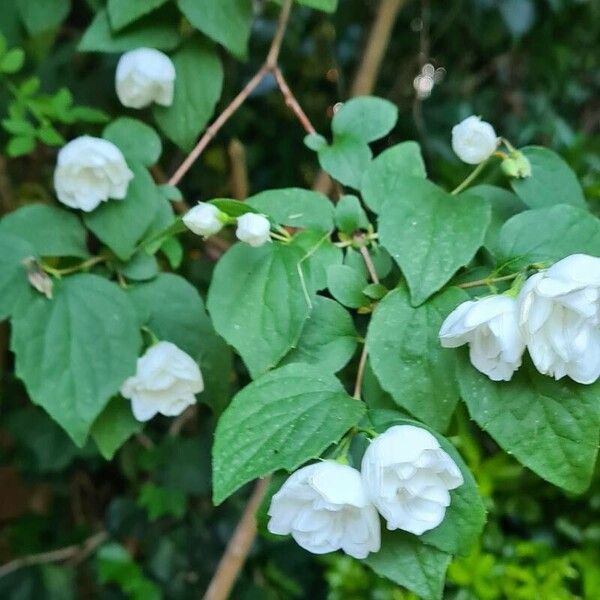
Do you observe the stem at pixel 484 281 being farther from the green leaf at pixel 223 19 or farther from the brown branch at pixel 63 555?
the brown branch at pixel 63 555

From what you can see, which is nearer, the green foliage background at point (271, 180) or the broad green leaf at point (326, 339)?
the broad green leaf at point (326, 339)

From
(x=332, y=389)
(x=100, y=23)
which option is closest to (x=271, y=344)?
(x=332, y=389)

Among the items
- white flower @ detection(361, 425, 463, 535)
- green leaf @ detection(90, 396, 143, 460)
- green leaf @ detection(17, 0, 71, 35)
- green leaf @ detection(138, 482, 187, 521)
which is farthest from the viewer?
green leaf @ detection(138, 482, 187, 521)

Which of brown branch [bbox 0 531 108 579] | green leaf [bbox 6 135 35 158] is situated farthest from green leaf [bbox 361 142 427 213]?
brown branch [bbox 0 531 108 579]

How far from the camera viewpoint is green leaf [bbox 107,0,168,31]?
2.40 ft

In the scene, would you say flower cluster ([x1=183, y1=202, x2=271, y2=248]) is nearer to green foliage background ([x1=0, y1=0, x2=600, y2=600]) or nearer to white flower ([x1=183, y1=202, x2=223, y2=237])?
white flower ([x1=183, y1=202, x2=223, y2=237])

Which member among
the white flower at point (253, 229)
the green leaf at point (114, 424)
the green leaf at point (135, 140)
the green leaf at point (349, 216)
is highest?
the white flower at point (253, 229)

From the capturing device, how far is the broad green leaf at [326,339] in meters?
0.58

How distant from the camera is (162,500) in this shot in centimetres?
110

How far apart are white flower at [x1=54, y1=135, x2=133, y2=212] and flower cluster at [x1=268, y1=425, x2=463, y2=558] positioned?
0.33 m

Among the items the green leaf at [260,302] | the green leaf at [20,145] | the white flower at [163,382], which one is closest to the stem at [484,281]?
the green leaf at [260,302]

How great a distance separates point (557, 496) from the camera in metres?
1.07

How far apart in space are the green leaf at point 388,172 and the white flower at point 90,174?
22 cm

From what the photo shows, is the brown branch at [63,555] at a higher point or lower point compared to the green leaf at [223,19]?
lower
